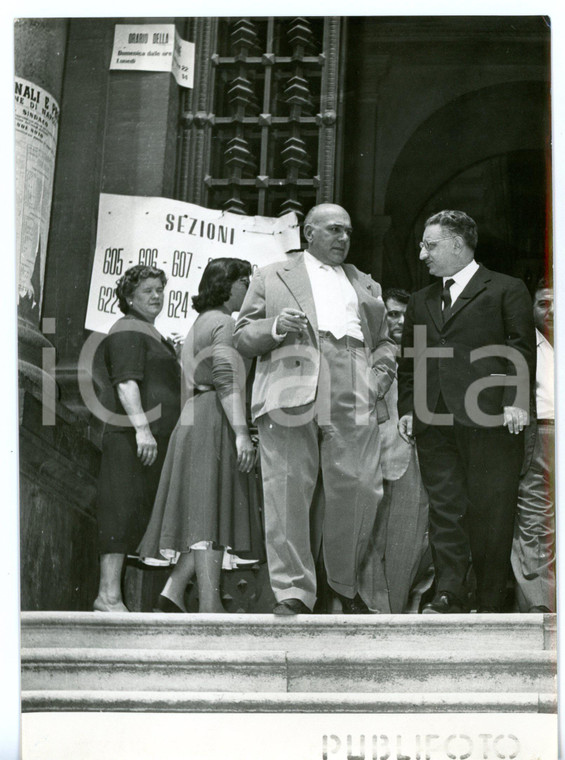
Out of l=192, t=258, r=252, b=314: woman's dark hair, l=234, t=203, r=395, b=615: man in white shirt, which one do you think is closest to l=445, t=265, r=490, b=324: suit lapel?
l=234, t=203, r=395, b=615: man in white shirt

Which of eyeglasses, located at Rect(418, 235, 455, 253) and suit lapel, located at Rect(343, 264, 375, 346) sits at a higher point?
eyeglasses, located at Rect(418, 235, 455, 253)

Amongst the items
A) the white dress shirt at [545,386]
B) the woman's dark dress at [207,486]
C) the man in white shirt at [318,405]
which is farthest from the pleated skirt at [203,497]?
the white dress shirt at [545,386]

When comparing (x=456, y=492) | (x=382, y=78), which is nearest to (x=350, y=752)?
(x=456, y=492)

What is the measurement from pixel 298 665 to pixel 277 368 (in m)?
1.24

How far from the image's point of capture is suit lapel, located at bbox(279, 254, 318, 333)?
625cm

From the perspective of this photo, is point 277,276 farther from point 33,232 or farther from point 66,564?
point 66,564

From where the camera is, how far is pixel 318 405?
6.18 m

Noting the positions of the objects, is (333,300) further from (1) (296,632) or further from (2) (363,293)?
(1) (296,632)

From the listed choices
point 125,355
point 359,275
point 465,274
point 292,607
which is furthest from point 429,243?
point 292,607

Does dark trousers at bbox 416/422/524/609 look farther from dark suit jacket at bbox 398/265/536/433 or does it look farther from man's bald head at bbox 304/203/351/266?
man's bald head at bbox 304/203/351/266

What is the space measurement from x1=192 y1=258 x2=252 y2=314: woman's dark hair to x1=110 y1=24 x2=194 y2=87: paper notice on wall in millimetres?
915

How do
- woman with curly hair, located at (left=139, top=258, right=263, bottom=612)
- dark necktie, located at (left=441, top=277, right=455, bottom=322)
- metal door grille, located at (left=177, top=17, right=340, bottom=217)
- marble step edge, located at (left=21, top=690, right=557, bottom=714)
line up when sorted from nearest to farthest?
1. marble step edge, located at (left=21, top=690, right=557, bottom=714)
2. woman with curly hair, located at (left=139, top=258, right=263, bottom=612)
3. dark necktie, located at (left=441, top=277, right=455, bottom=322)
4. metal door grille, located at (left=177, top=17, right=340, bottom=217)

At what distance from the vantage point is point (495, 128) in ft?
20.9

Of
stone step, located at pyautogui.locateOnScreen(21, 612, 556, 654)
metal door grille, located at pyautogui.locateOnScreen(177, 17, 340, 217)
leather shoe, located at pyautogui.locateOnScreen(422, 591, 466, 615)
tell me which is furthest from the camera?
metal door grille, located at pyautogui.locateOnScreen(177, 17, 340, 217)
